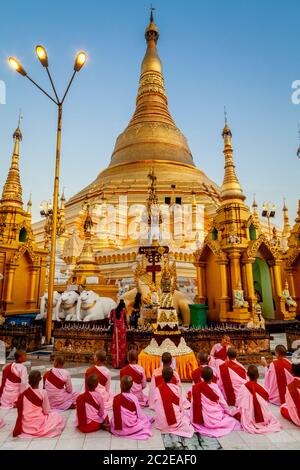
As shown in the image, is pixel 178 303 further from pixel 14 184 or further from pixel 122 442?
pixel 14 184

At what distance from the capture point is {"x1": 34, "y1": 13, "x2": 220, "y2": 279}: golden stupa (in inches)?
835

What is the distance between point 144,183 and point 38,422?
24.5m

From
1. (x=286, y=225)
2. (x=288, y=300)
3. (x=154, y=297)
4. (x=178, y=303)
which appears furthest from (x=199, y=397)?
(x=286, y=225)

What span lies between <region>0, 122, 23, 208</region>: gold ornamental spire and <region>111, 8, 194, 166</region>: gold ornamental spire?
1668 centimetres

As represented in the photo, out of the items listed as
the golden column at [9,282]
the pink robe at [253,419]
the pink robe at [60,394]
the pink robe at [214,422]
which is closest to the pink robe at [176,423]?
the pink robe at [214,422]

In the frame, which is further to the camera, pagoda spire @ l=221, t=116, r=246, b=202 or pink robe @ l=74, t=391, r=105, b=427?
pagoda spire @ l=221, t=116, r=246, b=202

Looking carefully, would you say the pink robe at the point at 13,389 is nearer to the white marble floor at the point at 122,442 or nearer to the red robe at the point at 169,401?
the white marble floor at the point at 122,442

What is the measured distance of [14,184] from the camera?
1378 cm

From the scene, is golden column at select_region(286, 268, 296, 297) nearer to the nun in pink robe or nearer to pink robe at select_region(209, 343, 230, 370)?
pink robe at select_region(209, 343, 230, 370)

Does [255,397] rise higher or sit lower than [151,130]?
lower

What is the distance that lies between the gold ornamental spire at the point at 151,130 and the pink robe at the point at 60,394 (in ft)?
89.2

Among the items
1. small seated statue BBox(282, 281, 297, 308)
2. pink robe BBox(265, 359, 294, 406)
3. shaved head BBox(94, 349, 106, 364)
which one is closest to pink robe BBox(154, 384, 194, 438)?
shaved head BBox(94, 349, 106, 364)

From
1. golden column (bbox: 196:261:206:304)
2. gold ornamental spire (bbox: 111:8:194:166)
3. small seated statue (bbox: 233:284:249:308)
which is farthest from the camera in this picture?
gold ornamental spire (bbox: 111:8:194:166)

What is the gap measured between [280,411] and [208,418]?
1.23m
